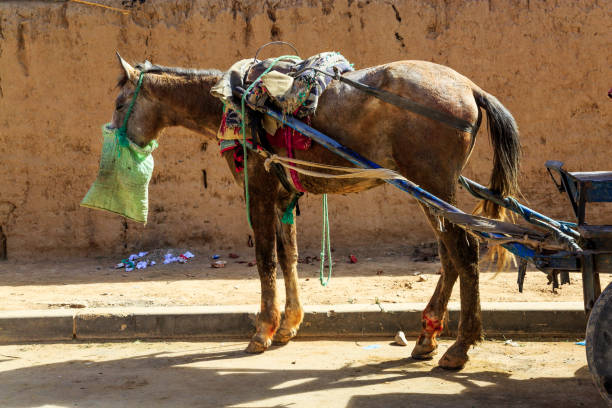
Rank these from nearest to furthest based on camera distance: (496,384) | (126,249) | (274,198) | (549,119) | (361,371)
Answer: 1. (496,384)
2. (361,371)
3. (274,198)
4. (549,119)
5. (126,249)

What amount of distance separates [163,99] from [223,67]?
2.76 m

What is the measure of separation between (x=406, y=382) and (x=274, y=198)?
1.59 meters

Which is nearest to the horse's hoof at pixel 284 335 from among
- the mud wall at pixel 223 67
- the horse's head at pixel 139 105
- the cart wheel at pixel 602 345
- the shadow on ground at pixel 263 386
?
the shadow on ground at pixel 263 386

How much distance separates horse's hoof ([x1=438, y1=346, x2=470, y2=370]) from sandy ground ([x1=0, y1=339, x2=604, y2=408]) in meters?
0.04

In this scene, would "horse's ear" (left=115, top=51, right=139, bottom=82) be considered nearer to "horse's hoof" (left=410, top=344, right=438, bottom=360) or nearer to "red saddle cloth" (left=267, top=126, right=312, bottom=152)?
"red saddle cloth" (left=267, top=126, right=312, bottom=152)

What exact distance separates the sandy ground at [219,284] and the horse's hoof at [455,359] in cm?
A: 141

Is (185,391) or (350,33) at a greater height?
(350,33)

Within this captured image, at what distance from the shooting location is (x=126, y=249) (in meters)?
7.80

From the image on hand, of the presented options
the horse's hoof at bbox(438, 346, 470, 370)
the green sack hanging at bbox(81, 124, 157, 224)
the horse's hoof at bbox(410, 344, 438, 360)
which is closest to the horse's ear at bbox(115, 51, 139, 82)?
the green sack hanging at bbox(81, 124, 157, 224)

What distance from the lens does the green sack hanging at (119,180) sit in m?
4.88

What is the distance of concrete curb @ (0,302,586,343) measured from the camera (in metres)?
4.95

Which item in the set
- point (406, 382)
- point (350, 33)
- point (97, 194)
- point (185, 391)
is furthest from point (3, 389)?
point (350, 33)

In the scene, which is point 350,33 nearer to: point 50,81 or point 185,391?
point 50,81

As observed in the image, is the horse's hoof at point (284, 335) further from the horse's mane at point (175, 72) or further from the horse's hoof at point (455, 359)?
the horse's mane at point (175, 72)
